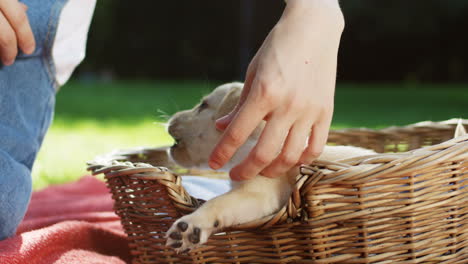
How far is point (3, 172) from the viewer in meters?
1.34

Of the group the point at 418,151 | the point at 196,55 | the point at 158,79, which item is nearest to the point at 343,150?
the point at 418,151

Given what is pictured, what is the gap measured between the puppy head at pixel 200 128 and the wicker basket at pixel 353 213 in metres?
0.30

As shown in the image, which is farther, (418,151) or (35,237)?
(35,237)

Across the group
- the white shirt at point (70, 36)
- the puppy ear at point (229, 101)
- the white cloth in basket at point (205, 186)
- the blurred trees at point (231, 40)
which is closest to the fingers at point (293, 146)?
the puppy ear at point (229, 101)

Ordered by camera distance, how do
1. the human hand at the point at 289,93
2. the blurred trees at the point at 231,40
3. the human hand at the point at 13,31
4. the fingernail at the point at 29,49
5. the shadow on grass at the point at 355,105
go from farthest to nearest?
the blurred trees at the point at 231,40 < the shadow on grass at the point at 355,105 < the fingernail at the point at 29,49 < the human hand at the point at 13,31 < the human hand at the point at 289,93

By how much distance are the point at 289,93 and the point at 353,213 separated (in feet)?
0.98

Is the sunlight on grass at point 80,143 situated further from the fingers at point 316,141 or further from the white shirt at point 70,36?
the fingers at point 316,141

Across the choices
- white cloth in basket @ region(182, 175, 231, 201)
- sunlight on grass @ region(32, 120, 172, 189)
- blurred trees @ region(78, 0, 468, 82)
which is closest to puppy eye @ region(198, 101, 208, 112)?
white cloth in basket @ region(182, 175, 231, 201)

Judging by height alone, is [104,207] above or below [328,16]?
below

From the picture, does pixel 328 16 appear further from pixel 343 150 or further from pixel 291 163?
pixel 343 150

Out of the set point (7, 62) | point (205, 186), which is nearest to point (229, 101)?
point (205, 186)

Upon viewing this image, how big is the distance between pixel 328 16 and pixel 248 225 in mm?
425

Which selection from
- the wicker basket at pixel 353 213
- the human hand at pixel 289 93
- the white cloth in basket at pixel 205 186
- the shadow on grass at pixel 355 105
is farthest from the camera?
the shadow on grass at pixel 355 105

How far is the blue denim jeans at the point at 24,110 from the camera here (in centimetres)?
136
